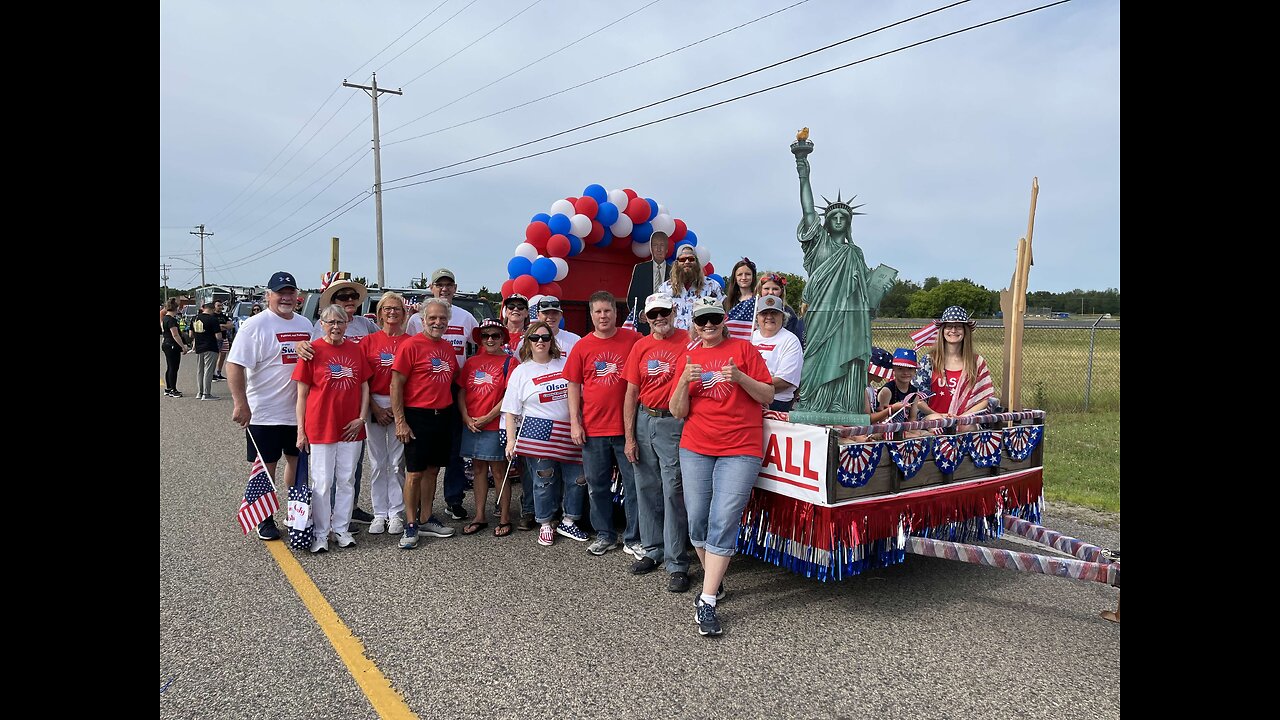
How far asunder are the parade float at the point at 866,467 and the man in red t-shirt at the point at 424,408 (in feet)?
7.68

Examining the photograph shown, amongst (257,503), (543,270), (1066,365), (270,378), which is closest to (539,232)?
→ (543,270)

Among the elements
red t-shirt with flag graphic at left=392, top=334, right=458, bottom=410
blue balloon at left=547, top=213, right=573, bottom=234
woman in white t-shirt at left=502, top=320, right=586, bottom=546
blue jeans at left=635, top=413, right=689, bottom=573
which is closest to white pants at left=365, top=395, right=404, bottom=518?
red t-shirt with flag graphic at left=392, top=334, right=458, bottom=410

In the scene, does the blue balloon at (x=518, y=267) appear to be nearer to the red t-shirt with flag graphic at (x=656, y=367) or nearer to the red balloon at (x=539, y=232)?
the red balloon at (x=539, y=232)

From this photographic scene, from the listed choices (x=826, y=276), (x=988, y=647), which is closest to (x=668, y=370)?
(x=826, y=276)

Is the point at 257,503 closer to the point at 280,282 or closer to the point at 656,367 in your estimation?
the point at 280,282

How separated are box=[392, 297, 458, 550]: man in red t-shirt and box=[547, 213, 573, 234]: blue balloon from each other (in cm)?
300

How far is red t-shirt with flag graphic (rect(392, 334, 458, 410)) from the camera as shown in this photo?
198 inches

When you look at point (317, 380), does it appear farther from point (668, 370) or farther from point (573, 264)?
point (573, 264)

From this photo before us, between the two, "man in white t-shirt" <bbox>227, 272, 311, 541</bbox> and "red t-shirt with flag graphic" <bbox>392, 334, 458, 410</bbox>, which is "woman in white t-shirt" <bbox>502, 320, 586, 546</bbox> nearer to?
"red t-shirt with flag graphic" <bbox>392, 334, 458, 410</bbox>

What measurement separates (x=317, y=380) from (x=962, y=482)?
4125 millimetres

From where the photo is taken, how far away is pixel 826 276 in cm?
400

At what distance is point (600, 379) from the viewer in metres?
4.72

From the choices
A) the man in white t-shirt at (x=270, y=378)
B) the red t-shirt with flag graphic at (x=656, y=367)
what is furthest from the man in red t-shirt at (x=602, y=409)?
the man in white t-shirt at (x=270, y=378)

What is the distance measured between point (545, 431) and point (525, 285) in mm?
3135
